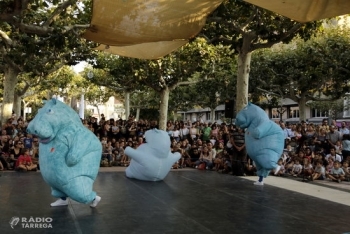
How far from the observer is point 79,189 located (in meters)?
6.02

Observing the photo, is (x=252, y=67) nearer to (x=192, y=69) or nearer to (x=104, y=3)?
Answer: (x=192, y=69)

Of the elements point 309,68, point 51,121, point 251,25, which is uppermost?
point 309,68

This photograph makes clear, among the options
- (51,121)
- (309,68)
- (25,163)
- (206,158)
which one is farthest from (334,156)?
(309,68)

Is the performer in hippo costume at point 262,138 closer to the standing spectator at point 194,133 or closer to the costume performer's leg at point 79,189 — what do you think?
the costume performer's leg at point 79,189

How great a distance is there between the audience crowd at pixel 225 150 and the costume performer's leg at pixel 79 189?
628 centimetres

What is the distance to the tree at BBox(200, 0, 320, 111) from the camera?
38.0 ft

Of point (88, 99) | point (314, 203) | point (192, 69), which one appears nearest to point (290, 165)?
point (314, 203)

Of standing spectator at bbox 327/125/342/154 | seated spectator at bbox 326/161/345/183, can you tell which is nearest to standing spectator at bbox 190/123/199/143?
standing spectator at bbox 327/125/342/154

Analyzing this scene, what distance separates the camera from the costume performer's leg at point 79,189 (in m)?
6.00

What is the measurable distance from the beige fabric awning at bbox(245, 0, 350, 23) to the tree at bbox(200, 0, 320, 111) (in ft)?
18.2

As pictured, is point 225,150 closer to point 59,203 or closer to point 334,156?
point 334,156

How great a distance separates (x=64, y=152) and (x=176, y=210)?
6.49ft

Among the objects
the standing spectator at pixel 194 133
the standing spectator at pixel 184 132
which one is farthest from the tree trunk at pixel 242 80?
A: the standing spectator at pixel 184 132

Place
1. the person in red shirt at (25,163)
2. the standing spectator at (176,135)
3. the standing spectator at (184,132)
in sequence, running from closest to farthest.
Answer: the person in red shirt at (25,163) < the standing spectator at (176,135) < the standing spectator at (184,132)
